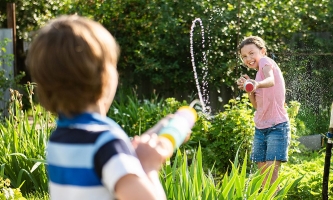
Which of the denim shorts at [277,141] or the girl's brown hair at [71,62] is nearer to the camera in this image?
the girl's brown hair at [71,62]

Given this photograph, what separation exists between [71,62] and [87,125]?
14cm

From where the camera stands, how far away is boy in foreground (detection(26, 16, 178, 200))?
1.18m

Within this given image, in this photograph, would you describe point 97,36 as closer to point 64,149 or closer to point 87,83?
point 87,83

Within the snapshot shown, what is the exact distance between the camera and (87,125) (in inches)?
49.4

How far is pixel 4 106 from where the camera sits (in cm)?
794

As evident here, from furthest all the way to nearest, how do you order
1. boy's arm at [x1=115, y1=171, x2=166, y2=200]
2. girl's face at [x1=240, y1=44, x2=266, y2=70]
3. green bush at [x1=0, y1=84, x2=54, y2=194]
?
girl's face at [x1=240, y1=44, x2=266, y2=70]
green bush at [x1=0, y1=84, x2=54, y2=194]
boy's arm at [x1=115, y1=171, x2=166, y2=200]

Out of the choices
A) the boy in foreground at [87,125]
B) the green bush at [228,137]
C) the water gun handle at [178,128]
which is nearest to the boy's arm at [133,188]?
the boy in foreground at [87,125]

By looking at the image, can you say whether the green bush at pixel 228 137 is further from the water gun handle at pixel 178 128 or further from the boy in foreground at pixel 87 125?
the boy in foreground at pixel 87 125

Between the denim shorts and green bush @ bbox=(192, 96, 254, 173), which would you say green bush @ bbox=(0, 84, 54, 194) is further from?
the denim shorts

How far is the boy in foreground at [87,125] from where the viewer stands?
3.88ft

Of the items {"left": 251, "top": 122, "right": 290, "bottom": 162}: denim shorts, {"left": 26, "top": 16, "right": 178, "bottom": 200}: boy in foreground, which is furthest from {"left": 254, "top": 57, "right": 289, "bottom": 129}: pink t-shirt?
{"left": 26, "top": 16, "right": 178, "bottom": 200}: boy in foreground

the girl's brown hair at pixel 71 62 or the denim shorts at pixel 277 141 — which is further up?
the girl's brown hair at pixel 71 62

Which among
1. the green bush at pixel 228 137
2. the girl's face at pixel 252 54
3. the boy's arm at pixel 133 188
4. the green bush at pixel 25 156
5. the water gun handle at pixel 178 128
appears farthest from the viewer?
the green bush at pixel 228 137

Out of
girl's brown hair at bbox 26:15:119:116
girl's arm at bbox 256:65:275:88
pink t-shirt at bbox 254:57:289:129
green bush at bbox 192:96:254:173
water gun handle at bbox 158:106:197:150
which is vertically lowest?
green bush at bbox 192:96:254:173
